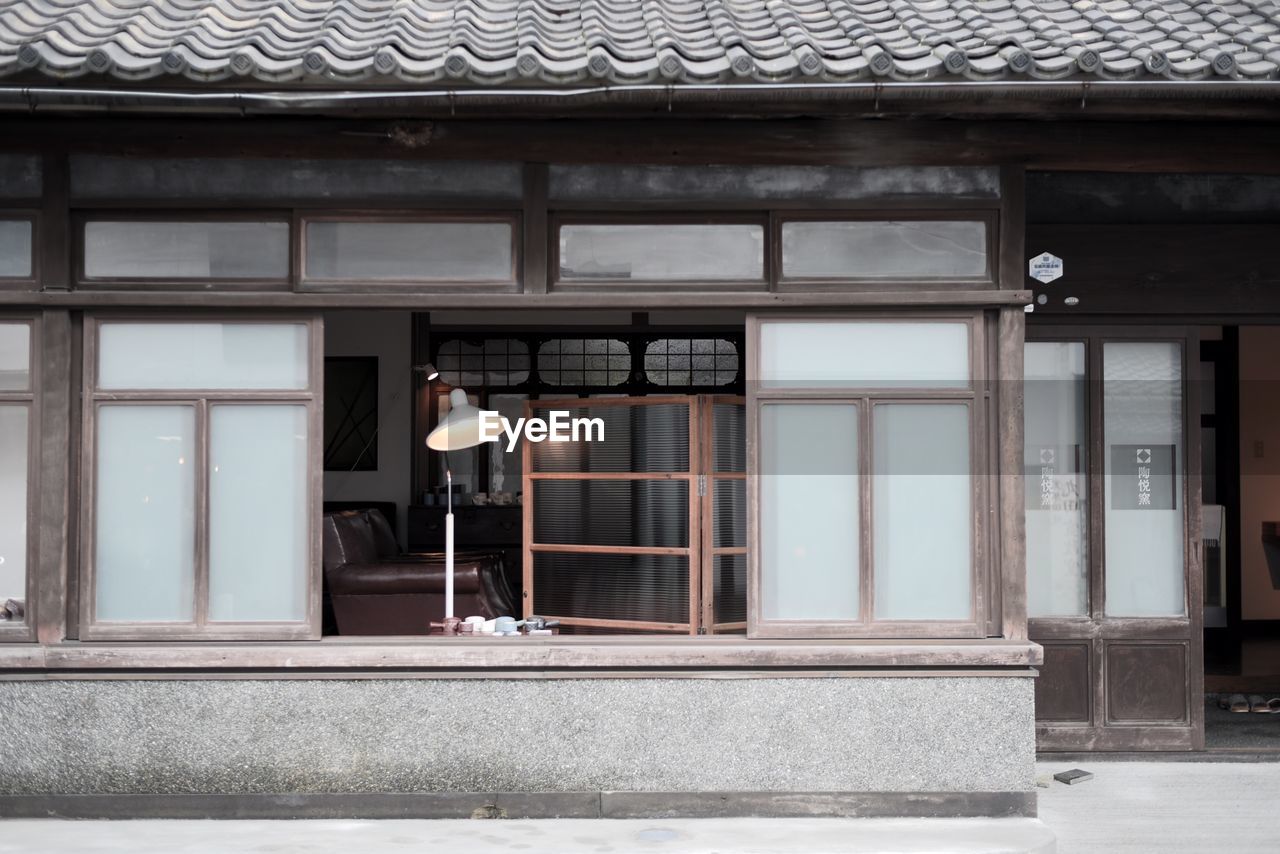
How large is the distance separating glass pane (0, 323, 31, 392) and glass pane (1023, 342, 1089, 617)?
5595mm

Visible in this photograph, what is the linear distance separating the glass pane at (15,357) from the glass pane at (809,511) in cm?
373

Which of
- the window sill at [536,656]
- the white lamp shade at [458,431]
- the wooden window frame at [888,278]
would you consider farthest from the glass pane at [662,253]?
the white lamp shade at [458,431]

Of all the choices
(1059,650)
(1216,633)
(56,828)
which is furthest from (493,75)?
(1216,633)

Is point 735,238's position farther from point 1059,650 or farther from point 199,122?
point 1059,650

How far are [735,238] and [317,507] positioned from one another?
8.27 feet

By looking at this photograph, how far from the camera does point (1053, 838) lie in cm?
606

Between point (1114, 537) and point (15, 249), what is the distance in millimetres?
6395

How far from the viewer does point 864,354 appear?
6602 mm

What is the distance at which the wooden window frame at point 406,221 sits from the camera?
657cm

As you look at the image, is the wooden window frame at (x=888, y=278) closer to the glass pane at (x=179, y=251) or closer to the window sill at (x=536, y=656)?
the window sill at (x=536, y=656)

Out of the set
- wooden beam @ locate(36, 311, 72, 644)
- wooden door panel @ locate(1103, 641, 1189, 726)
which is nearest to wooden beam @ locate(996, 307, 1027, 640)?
wooden door panel @ locate(1103, 641, 1189, 726)

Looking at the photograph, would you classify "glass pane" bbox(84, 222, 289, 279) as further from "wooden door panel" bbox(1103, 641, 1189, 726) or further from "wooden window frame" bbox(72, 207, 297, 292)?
"wooden door panel" bbox(1103, 641, 1189, 726)

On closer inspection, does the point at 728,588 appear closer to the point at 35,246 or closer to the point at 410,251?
the point at 410,251

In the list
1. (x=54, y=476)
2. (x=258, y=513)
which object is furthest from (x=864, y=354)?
(x=54, y=476)
